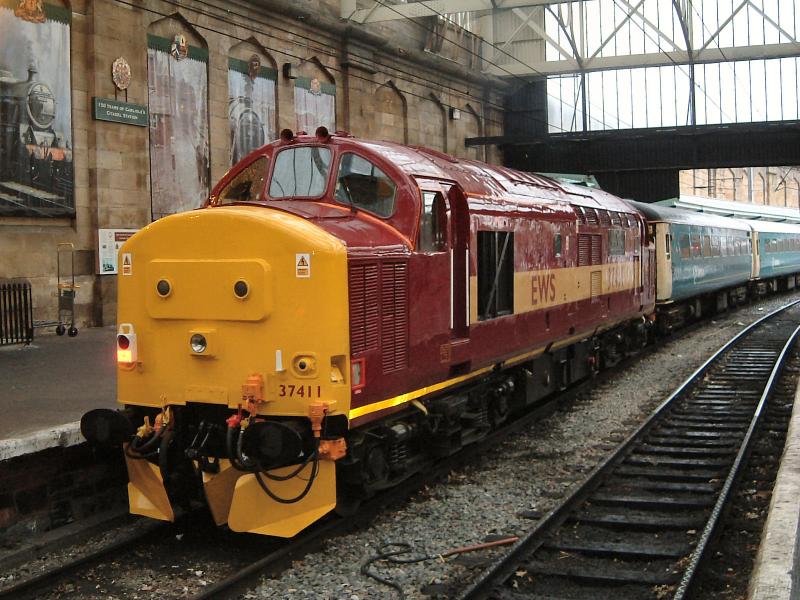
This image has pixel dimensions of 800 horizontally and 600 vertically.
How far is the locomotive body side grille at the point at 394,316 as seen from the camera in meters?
7.32

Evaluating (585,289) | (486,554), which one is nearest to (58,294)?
(585,289)

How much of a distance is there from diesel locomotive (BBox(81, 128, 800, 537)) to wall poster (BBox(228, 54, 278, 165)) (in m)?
13.3

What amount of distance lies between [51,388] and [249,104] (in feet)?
41.4

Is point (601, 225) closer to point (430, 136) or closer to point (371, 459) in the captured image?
point (371, 459)

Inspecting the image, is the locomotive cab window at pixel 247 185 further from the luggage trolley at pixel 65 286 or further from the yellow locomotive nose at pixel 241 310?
the luggage trolley at pixel 65 286

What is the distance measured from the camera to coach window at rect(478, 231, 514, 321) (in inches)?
362

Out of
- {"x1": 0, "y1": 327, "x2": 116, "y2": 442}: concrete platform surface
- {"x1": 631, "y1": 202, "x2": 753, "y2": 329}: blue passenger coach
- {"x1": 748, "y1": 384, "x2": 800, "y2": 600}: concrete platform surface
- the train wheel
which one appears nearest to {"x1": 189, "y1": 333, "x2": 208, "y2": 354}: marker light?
the train wheel

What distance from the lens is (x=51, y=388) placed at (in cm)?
1081

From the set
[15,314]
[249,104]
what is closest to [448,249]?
[15,314]

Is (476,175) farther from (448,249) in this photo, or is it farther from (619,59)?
(619,59)

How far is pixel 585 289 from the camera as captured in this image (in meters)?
13.0

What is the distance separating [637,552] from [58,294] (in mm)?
13613

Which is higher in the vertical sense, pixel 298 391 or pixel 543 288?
pixel 543 288

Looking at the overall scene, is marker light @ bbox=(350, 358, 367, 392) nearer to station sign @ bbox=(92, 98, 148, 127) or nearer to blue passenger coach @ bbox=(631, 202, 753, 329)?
station sign @ bbox=(92, 98, 148, 127)
